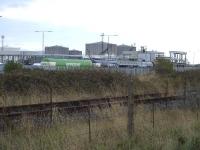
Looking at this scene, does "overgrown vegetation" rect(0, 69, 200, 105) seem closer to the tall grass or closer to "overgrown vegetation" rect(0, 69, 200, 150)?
"overgrown vegetation" rect(0, 69, 200, 150)

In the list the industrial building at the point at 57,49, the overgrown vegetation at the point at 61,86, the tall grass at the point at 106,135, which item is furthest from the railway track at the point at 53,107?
the industrial building at the point at 57,49

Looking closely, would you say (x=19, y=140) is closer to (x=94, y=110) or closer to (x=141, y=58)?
(x=94, y=110)

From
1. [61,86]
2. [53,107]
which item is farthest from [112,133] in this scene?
[61,86]

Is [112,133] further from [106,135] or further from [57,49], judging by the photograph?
[57,49]

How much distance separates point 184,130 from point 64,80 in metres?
17.4

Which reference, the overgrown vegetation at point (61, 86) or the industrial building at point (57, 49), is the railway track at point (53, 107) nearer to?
the overgrown vegetation at point (61, 86)

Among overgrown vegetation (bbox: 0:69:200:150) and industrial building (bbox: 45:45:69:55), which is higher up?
industrial building (bbox: 45:45:69:55)

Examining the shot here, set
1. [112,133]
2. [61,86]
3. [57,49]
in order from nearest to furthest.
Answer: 1. [112,133]
2. [61,86]
3. [57,49]

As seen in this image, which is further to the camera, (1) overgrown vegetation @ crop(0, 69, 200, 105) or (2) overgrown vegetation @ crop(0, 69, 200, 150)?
(1) overgrown vegetation @ crop(0, 69, 200, 105)

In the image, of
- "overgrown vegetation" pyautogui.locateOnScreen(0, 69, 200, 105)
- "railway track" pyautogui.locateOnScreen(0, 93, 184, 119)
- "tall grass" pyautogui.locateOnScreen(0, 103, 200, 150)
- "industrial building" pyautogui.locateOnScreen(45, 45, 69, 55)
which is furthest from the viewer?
"industrial building" pyautogui.locateOnScreen(45, 45, 69, 55)

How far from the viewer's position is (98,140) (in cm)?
1086

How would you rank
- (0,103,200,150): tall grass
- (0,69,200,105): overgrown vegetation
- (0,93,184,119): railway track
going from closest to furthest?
(0,103,200,150): tall grass < (0,93,184,119): railway track < (0,69,200,105): overgrown vegetation

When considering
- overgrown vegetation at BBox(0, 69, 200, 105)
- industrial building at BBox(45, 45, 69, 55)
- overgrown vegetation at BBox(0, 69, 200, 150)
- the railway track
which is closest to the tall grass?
overgrown vegetation at BBox(0, 69, 200, 150)

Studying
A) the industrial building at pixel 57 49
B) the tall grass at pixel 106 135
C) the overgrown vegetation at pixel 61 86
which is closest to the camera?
the tall grass at pixel 106 135
